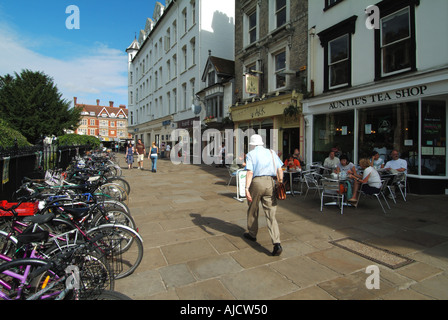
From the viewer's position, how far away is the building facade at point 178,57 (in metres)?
22.0

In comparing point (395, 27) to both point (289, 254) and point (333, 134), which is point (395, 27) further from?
point (289, 254)

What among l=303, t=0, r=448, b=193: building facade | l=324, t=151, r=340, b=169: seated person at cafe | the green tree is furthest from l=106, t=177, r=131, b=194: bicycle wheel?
the green tree

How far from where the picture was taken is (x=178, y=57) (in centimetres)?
2583

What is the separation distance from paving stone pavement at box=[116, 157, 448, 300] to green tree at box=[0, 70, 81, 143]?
1198 inches

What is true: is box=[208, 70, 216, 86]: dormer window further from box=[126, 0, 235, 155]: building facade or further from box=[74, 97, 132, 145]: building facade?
box=[74, 97, 132, 145]: building facade

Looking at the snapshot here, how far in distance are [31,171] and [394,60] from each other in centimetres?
1191

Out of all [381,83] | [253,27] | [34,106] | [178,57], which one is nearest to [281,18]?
[253,27]

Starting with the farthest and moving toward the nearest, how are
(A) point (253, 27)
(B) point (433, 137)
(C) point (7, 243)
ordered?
(A) point (253, 27) < (B) point (433, 137) < (C) point (7, 243)

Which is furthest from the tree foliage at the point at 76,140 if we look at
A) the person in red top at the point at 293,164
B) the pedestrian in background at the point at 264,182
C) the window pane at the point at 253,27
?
the pedestrian in background at the point at 264,182

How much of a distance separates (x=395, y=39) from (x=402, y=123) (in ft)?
9.30

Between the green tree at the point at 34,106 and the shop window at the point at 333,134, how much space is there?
3064 centimetres

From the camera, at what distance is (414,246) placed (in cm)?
414

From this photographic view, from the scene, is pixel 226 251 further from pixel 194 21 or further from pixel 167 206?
pixel 194 21
